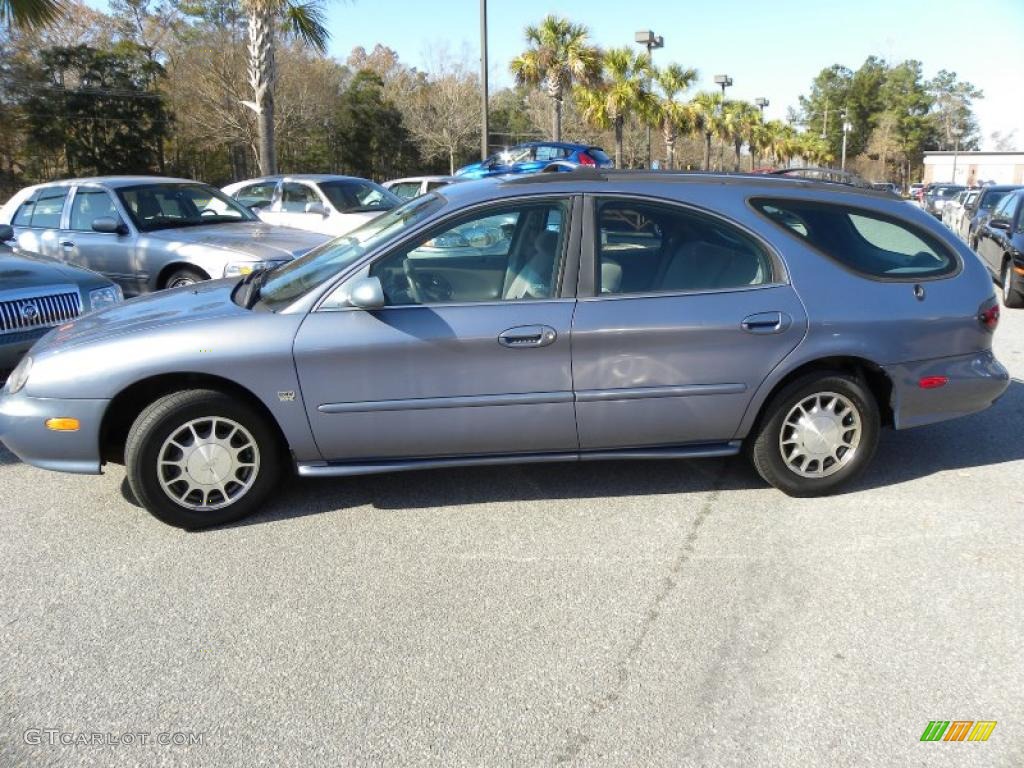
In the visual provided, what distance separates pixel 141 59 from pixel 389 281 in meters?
35.8

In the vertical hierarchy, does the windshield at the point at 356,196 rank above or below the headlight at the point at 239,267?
above

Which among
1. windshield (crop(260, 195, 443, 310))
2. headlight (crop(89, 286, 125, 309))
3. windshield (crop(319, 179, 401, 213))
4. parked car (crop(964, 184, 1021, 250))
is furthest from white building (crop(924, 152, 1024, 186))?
windshield (crop(260, 195, 443, 310))

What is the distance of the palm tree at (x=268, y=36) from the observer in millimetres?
14820

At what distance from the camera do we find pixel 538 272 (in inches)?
152

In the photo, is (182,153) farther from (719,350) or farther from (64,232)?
(719,350)

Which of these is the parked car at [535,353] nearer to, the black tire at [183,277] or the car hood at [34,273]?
the car hood at [34,273]

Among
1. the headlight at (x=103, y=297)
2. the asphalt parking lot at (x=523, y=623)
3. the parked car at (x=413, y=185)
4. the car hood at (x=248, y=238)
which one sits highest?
the parked car at (x=413, y=185)

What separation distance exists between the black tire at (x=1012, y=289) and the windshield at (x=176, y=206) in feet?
30.0

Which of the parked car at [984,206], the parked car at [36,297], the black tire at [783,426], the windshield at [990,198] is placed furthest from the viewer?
the windshield at [990,198]

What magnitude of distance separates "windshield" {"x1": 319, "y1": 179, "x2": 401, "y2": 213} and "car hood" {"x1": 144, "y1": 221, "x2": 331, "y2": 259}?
3392mm

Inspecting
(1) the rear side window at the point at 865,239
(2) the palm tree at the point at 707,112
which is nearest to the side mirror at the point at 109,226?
(1) the rear side window at the point at 865,239

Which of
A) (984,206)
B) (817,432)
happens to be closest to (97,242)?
(817,432)

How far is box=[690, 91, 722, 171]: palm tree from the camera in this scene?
147ft

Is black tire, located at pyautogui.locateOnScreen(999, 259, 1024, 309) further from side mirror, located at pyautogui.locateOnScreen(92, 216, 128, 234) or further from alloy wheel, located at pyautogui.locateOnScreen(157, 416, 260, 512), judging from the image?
side mirror, located at pyautogui.locateOnScreen(92, 216, 128, 234)
